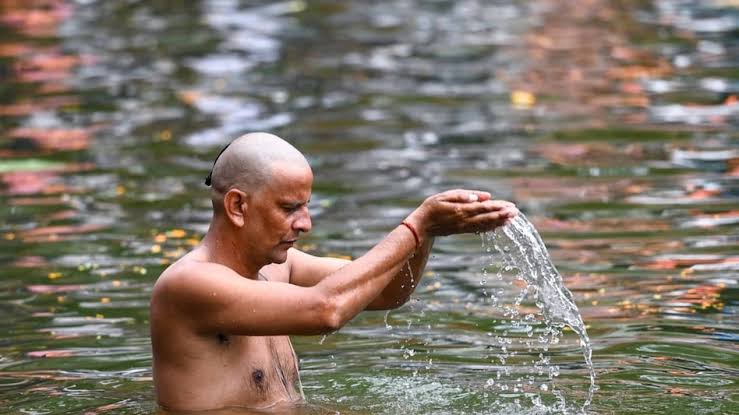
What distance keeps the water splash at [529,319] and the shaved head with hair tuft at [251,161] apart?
95 centimetres

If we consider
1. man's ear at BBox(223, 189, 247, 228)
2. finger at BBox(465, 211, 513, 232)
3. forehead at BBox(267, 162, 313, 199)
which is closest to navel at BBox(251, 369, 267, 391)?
man's ear at BBox(223, 189, 247, 228)

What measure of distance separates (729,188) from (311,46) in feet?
30.7

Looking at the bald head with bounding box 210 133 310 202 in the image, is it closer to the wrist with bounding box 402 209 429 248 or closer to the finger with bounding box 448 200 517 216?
the wrist with bounding box 402 209 429 248

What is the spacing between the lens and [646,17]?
2044cm

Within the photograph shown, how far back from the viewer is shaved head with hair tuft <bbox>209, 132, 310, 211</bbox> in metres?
5.20

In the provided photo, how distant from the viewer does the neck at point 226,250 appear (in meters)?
5.38

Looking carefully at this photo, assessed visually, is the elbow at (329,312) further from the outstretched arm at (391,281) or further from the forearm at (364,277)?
the outstretched arm at (391,281)

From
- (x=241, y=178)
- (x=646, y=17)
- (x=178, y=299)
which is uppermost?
(x=241, y=178)

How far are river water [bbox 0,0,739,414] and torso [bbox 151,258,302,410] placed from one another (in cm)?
52

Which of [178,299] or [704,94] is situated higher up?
[178,299]

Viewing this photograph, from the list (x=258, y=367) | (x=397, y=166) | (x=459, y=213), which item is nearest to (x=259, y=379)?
(x=258, y=367)

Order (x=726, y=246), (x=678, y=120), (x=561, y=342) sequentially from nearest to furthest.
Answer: (x=561, y=342) < (x=726, y=246) < (x=678, y=120)

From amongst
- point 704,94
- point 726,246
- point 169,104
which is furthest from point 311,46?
point 726,246

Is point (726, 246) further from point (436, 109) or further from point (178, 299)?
point (436, 109)
